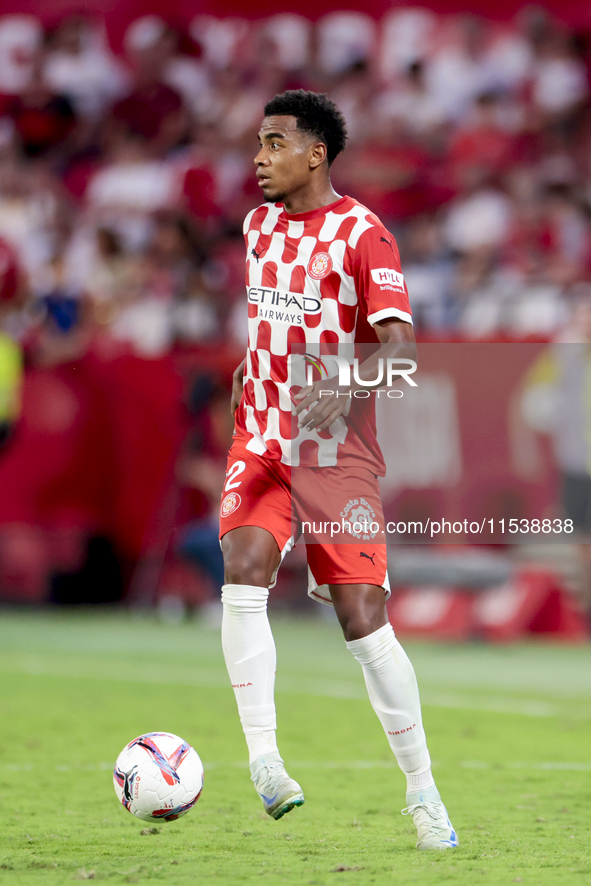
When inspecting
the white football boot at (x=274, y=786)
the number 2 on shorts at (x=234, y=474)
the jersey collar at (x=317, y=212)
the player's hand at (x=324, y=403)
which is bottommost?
the white football boot at (x=274, y=786)

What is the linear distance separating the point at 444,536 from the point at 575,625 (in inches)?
58.7

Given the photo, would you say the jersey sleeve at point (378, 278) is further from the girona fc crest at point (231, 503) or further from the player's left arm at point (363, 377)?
the girona fc crest at point (231, 503)

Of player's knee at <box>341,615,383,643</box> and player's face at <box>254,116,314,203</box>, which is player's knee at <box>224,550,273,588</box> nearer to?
player's knee at <box>341,615,383,643</box>

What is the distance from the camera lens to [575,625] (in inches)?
436

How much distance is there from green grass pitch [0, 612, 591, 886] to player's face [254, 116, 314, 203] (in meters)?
2.14

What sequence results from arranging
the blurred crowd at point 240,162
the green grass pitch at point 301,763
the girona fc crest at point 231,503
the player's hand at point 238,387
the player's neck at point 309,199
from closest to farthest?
the green grass pitch at point 301,763 < the girona fc crest at point 231,503 < the player's neck at point 309,199 < the player's hand at point 238,387 < the blurred crowd at point 240,162

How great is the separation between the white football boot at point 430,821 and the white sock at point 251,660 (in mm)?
484

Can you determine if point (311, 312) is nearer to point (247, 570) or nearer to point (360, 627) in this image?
point (247, 570)

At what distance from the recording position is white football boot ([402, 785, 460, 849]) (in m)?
4.09

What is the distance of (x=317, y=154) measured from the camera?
437cm

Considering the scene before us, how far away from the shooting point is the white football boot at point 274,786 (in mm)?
3977

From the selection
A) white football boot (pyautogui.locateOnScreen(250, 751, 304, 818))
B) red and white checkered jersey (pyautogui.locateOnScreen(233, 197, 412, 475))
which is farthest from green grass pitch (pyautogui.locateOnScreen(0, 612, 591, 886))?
red and white checkered jersey (pyautogui.locateOnScreen(233, 197, 412, 475))

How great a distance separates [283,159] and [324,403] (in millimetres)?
860

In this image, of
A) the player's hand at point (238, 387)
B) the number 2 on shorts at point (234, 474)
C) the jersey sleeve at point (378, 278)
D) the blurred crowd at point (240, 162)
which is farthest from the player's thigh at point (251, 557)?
the blurred crowd at point (240, 162)
